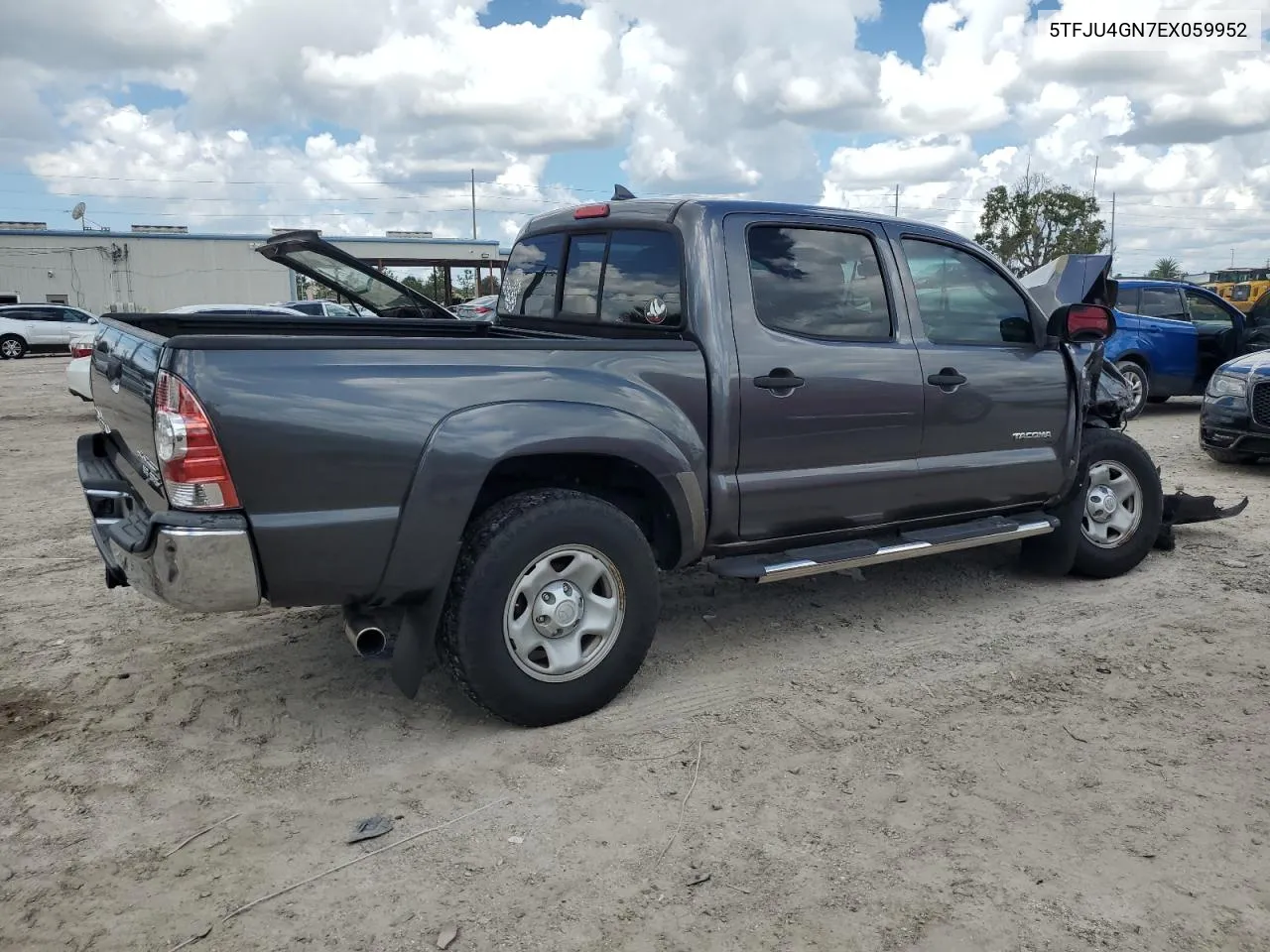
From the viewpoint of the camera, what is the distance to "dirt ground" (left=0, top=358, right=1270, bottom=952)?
8.38 feet

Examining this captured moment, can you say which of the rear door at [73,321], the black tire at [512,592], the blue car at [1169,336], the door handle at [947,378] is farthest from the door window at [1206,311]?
the rear door at [73,321]

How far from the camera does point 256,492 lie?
2.99 metres

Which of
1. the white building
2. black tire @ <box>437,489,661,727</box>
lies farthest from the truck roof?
the white building

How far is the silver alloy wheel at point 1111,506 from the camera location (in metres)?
5.38

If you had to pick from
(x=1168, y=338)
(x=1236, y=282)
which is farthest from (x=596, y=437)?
(x=1236, y=282)

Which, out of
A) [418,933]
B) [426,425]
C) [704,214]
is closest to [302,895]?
[418,933]

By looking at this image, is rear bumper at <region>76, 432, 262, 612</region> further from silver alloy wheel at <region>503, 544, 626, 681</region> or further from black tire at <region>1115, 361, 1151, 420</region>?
black tire at <region>1115, 361, 1151, 420</region>

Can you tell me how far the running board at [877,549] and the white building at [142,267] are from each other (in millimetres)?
45099

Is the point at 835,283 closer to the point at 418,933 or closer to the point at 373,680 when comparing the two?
the point at 373,680

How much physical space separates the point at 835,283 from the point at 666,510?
4.28ft

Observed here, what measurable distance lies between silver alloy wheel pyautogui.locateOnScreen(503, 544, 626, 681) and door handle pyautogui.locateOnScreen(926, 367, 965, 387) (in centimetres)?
180

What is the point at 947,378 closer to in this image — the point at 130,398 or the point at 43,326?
the point at 130,398

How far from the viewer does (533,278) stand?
4.89m

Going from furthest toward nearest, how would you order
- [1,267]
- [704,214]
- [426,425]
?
[1,267] < [704,214] < [426,425]
